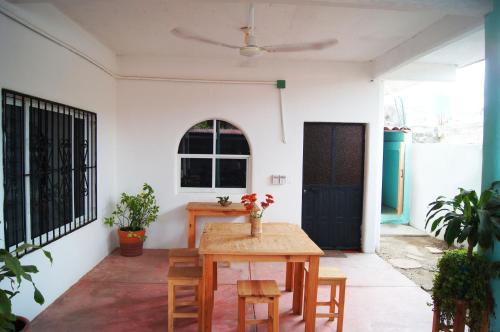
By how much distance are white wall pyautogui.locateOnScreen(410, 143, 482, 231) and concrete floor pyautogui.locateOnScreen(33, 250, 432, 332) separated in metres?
2.41

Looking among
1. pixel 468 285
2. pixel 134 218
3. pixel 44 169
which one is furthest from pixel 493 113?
pixel 134 218

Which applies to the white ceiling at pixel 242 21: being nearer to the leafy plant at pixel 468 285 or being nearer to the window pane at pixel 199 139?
the window pane at pixel 199 139

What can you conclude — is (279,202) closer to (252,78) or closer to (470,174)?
(252,78)

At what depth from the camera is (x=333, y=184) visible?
580 cm

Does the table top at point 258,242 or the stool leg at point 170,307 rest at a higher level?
the table top at point 258,242

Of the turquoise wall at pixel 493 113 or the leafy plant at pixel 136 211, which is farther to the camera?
the leafy plant at pixel 136 211

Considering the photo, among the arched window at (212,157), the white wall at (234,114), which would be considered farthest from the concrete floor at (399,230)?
the arched window at (212,157)

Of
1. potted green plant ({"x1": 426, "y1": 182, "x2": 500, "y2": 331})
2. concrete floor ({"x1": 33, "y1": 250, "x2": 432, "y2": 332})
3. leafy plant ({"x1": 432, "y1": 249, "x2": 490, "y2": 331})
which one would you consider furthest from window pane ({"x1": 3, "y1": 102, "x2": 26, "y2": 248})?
leafy plant ({"x1": 432, "y1": 249, "x2": 490, "y2": 331})

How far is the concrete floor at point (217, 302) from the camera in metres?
3.30

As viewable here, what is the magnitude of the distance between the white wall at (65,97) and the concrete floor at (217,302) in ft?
0.75

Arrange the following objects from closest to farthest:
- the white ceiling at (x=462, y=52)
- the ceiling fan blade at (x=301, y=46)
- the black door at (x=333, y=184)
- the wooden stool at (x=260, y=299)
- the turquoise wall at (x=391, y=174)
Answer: the wooden stool at (x=260, y=299) < the ceiling fan blade at (x=301, y=46) < the white ceiling at (x=462, y=52) < the black door at (x=333, y=184) < the turquoise wall at (x=391, y=174)

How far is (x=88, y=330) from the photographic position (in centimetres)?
315

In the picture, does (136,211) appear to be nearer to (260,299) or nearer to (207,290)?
(207,290)

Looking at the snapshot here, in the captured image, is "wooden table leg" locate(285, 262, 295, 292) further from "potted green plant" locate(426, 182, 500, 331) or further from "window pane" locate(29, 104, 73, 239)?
"window pane" locate(29, 104, 73, 239)
